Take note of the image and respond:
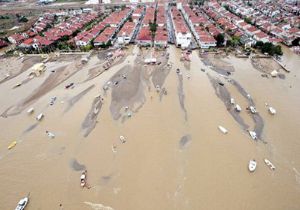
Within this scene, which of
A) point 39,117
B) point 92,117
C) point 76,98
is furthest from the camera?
point 76,98

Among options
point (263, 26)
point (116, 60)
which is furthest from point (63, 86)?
point (263, 26)

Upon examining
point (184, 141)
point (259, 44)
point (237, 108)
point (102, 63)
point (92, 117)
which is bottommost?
point (92, 117)

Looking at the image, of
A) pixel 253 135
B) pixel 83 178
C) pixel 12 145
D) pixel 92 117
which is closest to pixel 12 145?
pixel 12 145

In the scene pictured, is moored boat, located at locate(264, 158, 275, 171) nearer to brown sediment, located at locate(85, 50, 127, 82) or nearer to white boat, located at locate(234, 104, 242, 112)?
white boat, located at locate(234, 104, 242, 112)

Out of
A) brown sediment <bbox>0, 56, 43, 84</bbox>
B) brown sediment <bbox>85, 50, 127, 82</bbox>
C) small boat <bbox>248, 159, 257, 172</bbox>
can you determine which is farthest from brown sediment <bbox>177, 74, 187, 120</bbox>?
brown sediment <bbox>0, 56, 43, 84</bbox>

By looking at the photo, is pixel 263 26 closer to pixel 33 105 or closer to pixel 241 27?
pixel 241 27

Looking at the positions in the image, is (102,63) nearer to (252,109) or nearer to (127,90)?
(127,90)
